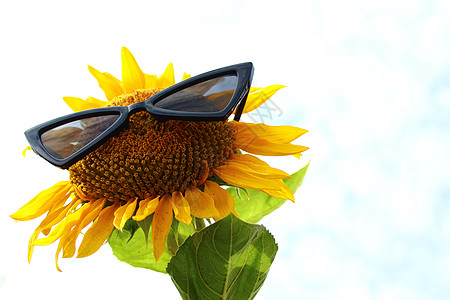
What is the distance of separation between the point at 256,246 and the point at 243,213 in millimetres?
299

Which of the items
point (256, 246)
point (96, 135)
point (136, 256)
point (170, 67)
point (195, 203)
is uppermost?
point (170, 67)

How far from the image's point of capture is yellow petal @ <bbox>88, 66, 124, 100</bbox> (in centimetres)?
136

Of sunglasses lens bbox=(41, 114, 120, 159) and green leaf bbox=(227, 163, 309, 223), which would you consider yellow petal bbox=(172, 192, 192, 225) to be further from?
green leaf bbox=(227, 163, 309, 223)

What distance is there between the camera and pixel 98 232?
1.04 meters

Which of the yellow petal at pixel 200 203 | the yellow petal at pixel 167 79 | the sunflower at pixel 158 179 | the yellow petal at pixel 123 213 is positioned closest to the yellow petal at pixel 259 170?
the sunflower at pixel 158 179

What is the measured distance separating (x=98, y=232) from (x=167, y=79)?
0.50 metres

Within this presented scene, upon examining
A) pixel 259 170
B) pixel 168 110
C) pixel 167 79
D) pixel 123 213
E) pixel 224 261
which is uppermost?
pixel 167 79

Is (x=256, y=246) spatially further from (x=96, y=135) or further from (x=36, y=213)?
(x=36, y=213)

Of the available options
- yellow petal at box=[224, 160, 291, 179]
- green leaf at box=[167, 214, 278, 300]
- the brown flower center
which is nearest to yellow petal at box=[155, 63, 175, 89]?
the brown flower center

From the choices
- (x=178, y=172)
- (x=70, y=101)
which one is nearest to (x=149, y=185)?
(x=178, y=172)

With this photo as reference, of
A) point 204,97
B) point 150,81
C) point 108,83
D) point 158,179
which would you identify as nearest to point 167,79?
point 150,81

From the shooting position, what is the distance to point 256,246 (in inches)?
42.1

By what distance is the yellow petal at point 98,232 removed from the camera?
1.03 metres

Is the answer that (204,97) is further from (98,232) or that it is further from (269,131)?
(98,232)
